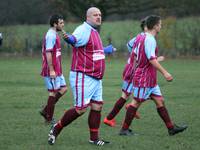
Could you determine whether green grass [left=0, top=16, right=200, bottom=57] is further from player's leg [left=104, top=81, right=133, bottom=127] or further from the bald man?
the bald man

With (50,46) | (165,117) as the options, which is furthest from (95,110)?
(50,46)

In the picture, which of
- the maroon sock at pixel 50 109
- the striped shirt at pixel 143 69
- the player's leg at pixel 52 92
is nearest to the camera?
the striped shirt at pixel 143 69

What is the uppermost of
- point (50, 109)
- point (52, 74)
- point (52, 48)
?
point (52, 48)

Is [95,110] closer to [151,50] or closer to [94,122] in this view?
[94,122]

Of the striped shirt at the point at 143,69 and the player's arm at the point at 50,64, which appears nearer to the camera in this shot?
the striped shirt at the point at 143,69

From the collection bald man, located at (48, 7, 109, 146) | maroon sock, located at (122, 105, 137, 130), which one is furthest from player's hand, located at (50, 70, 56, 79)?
bald man, located at (48, 7, 109, 146)

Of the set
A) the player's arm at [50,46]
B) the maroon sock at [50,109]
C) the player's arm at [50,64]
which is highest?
the player's arm at [50,46]

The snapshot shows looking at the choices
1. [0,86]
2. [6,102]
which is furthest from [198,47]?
[6,102]

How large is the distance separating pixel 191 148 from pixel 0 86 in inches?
507

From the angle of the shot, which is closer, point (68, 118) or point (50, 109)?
point (68, 118)

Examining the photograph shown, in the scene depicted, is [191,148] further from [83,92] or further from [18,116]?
[18,116]

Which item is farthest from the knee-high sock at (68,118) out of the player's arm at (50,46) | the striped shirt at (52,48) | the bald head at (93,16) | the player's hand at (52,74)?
the striped shirt at (52,48)

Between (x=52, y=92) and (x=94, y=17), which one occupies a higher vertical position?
(x=94, y=17)

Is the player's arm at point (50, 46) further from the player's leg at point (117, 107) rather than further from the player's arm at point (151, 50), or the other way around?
the player's arm at point (151, 50)
